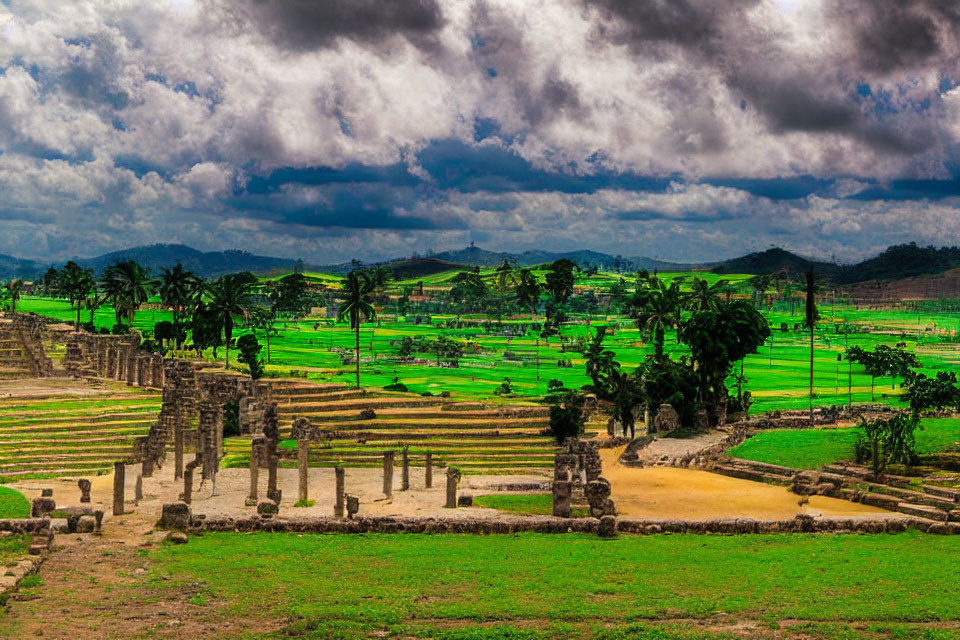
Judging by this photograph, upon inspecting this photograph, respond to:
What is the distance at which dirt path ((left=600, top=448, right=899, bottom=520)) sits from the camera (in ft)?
134

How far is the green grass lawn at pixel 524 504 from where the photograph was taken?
132 ft

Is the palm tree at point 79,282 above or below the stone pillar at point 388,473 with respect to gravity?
above

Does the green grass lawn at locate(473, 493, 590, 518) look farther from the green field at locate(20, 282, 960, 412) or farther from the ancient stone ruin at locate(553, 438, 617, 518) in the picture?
the green field at locate(20, 282, 960, 412)

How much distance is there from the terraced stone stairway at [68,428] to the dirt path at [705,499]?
28860 mm

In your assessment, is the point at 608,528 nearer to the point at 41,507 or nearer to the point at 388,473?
the point at 388,473

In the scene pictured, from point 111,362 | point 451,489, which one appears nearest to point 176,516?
point 451,489

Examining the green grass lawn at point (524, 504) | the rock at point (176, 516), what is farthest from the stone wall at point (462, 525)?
the green grass lawn at point (524, 504)

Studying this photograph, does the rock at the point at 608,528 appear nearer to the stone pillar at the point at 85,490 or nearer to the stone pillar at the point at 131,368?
the stone pillar at the point at 85,490

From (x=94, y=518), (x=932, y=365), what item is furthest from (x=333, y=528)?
(x=932, y=365)

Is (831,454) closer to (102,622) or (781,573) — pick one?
(781,573)

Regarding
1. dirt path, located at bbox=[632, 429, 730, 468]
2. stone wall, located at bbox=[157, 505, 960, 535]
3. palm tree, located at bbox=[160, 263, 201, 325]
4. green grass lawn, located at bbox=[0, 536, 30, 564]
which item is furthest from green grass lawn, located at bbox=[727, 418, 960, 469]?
palm tree, located at bbox=[160, 263, 201, 325]

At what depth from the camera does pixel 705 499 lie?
45344mm

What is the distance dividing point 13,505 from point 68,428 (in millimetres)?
23715

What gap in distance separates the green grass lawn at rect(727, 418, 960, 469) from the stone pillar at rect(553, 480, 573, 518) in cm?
1893
